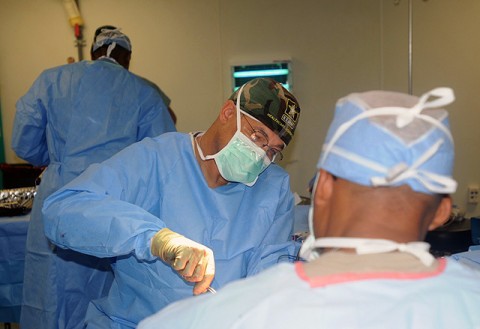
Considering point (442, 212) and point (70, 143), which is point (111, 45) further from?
point (442, 212)

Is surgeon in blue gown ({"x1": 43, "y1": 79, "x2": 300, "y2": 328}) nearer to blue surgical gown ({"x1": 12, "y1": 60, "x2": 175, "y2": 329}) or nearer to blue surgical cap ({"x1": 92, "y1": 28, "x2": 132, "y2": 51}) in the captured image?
blue surgical gown ({"x1": 12, "y1": 60, "x2": 175, "y2": 329})

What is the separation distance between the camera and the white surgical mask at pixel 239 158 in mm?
1570

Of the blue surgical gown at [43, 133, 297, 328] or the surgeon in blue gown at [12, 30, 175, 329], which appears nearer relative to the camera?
the blue surgical gown at [43, 133, 297, 328]

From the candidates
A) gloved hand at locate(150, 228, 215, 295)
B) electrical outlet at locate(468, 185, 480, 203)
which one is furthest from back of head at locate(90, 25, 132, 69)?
electrical outlet at locate(468, 185, 480, 203)

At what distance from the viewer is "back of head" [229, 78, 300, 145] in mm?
1572

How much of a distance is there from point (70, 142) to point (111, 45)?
0.60m

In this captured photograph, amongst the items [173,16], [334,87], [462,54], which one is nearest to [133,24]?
[173,16]

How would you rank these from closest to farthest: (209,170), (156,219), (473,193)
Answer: (156,219), (209,170), (473,193)

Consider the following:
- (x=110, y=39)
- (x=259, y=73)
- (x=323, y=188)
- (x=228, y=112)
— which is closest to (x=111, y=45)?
(x=110, y=39)

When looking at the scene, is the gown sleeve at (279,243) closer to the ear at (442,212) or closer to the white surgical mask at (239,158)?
the white surgical mask at (239,158)

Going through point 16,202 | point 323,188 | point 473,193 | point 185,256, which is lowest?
point 473,193

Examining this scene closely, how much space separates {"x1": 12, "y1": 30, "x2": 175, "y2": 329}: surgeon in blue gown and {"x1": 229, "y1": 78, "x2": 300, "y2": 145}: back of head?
0.83 m

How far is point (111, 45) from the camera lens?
97.7 inches

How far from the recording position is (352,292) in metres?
0.68
